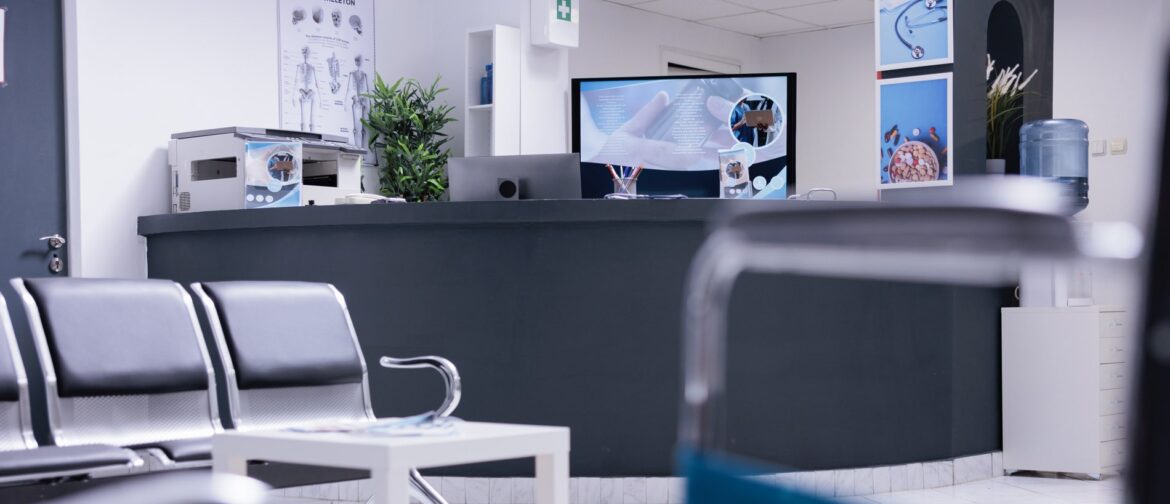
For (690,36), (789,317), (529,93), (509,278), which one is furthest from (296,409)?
(690,36)

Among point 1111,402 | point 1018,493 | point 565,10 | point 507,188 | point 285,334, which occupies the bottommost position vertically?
point 1018,493

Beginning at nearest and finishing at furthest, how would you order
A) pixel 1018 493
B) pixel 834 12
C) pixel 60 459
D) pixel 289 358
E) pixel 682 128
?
pixel 60 459 → pixel 289 358 → pixel 1018 493 → pixel 682 128 → pixel 834 12

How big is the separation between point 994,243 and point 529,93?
6412mm

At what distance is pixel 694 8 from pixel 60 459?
22.6ft

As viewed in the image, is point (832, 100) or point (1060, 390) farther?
point (832, 100)

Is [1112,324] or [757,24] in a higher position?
[757,24]

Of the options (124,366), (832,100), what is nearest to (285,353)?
(124,366)

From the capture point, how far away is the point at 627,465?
166 inches

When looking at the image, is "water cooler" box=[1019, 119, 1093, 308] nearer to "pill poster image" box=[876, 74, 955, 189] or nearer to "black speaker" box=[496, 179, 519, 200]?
"pill poster image" box=[876, 74, 955, 189]

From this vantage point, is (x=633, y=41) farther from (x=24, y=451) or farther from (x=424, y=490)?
(x=24, y=451)

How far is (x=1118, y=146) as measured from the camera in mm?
7535

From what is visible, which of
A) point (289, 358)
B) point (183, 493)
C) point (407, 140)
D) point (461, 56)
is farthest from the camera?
point (461, 56)

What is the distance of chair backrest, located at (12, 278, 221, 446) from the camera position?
295cm

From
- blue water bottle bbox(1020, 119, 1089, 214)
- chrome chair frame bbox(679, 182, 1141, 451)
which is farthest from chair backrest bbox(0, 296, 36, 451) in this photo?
blue water bottle bbox(1020, 119, 1089, 214)
